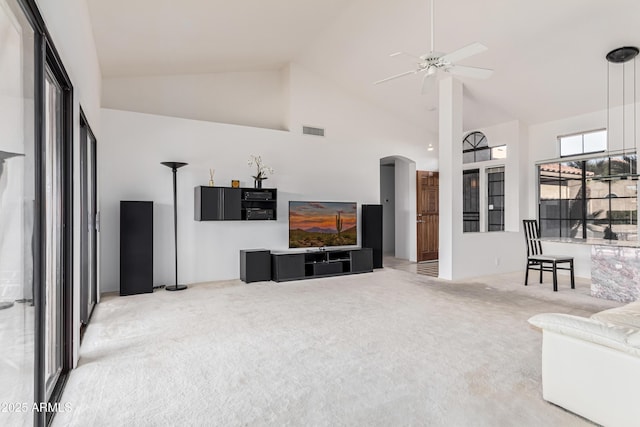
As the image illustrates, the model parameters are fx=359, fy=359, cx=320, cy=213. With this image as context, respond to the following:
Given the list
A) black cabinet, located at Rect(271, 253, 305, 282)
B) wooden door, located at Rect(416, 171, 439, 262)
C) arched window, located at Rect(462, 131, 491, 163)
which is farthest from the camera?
wooden door, located at Rect(416, 171, 439, 262)

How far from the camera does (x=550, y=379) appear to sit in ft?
6.93

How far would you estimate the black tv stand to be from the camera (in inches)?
230

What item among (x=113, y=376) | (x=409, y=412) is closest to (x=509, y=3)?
(x=409, y=412)

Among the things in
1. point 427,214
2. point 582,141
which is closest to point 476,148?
point 427,214

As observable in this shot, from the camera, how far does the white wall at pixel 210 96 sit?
18.2 ft

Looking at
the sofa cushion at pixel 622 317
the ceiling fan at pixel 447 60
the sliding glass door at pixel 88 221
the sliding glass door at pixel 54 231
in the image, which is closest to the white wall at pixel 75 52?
the sliding glass door at pixel 54 231

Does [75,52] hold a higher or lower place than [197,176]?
higher

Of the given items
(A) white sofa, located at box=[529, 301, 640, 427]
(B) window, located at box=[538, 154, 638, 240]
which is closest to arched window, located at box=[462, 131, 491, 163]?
(B) window, located at box=[538, 154, 638, 240]

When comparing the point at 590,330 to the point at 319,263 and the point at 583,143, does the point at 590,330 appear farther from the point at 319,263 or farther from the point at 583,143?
the point at 583,143

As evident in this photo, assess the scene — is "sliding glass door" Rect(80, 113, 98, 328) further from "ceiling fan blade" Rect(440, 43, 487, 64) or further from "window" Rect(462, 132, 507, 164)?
"window" Rect(462, 132, 507, 164)

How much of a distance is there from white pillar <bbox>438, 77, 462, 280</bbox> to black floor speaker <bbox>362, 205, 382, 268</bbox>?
1.34 metres

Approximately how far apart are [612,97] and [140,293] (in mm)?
7470

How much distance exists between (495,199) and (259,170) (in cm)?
480

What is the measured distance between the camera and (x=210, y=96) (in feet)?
20.3
